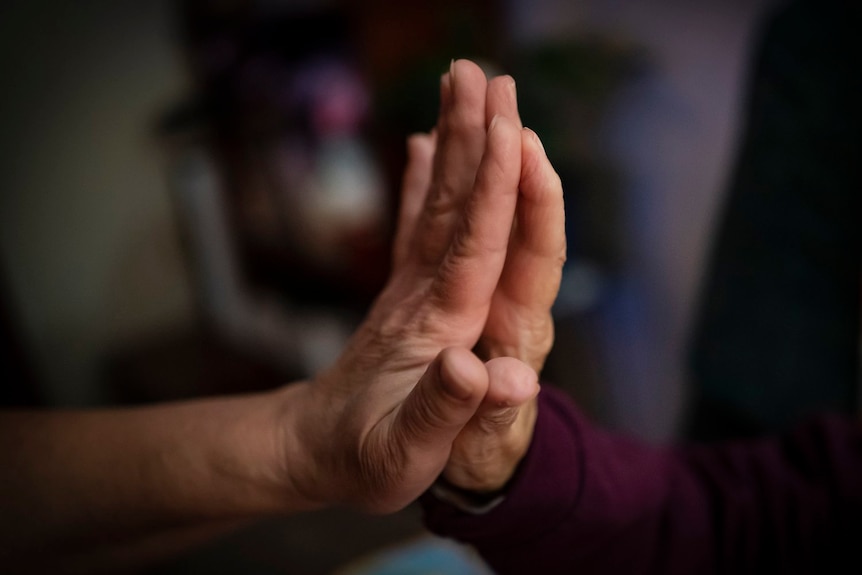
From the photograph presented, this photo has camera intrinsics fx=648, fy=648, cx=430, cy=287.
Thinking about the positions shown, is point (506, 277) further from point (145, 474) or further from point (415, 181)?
point (145, 474)

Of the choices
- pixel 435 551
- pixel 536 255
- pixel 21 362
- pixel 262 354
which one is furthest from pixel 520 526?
pixel 21 362

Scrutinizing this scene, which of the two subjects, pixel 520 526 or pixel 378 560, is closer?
pixel 520 526

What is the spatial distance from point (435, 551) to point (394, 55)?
4.35 ft

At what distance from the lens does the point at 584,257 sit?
175 cm

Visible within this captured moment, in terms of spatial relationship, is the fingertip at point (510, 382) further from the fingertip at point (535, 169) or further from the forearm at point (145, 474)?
the forearm at point (145, 474)

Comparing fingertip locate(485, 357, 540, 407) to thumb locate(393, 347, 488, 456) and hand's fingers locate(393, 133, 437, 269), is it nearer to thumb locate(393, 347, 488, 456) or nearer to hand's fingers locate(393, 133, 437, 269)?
thumb locate(393, 347, 488, 456)

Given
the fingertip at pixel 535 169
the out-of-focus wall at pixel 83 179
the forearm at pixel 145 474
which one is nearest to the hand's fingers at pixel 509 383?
the fingertip at pixel 535 169

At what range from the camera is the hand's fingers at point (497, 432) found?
1.18 feet

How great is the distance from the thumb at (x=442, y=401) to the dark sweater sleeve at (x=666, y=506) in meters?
0.11

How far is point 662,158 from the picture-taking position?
1.60 meters

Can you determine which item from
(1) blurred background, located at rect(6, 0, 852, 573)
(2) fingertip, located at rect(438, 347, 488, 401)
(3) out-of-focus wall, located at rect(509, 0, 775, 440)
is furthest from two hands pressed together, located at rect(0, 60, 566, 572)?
(3) out-of-focus wall, located at rect(509, 0, 775, 440)

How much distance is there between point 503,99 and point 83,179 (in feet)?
7.86

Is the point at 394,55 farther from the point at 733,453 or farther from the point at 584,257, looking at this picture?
the point at 733,453

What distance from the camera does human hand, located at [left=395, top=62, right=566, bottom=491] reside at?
0.39 metres
